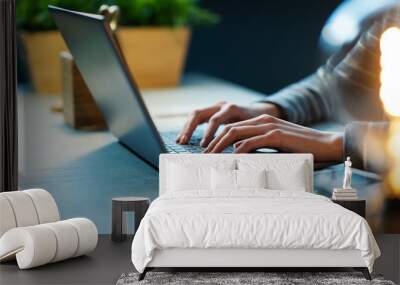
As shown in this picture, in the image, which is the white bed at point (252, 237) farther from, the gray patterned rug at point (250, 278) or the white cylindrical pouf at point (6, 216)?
the white cylindrical pouf at point (6, 216)

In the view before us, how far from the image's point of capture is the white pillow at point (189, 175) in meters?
6.23

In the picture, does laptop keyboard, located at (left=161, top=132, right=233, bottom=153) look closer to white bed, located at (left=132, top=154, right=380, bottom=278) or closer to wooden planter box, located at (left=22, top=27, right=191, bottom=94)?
wooden planter box, located at (left=22, top=27, right=191, bottom=94)

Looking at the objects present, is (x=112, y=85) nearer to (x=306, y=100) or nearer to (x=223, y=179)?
(x=223, y=179)

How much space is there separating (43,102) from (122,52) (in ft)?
2.52

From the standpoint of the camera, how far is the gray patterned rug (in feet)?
16.7

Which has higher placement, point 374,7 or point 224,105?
point 374,7

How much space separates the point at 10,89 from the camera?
22.5 feet

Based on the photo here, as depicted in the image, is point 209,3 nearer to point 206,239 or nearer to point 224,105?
point 224,105

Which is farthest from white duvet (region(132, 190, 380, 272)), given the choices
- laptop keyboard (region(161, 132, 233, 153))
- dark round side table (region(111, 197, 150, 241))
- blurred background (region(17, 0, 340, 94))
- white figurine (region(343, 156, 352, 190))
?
blurred background (region(17, 0, 340, 94))

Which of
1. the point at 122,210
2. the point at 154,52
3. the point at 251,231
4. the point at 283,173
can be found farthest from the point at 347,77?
the point at 251,231

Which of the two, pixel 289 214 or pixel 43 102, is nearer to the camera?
pixel 289 214

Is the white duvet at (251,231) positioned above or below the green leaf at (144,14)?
below


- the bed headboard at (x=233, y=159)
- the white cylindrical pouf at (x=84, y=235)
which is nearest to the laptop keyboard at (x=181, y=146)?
the bed headboard at (x=233, y=159)

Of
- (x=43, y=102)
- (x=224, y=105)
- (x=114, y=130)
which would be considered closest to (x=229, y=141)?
(x=224, y=105)
